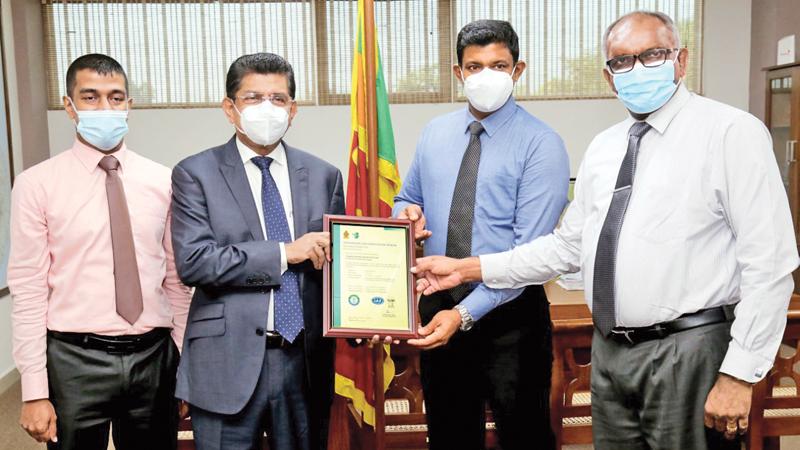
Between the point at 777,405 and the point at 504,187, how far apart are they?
1.42 metres

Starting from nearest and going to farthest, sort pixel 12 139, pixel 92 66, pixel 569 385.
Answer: pixel 92 66 → pixel 569 385 → pixel 12 139

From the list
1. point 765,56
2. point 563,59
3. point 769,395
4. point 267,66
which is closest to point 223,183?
point 267,66

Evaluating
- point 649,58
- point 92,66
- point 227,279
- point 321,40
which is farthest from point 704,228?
point 321,40

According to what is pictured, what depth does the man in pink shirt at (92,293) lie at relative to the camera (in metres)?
1.91

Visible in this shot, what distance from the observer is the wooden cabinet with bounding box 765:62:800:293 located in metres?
4.75

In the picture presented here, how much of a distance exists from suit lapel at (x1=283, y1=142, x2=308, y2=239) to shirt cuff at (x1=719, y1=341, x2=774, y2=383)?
1090 millimetres

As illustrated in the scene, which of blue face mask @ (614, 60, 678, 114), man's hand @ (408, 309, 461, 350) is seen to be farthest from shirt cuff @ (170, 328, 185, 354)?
blue face mask @ (614, 60, 678, 114)

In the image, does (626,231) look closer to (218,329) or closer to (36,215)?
(218,329)

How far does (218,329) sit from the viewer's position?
1.81 m

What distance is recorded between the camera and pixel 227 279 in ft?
5.84

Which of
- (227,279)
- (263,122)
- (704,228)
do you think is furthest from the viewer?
(263,122)

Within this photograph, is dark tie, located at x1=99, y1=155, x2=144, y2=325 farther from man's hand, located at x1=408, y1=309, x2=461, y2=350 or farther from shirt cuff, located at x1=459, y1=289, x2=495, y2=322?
shirt cuff, located at x1=459, y1=289, x2=495, y2=322

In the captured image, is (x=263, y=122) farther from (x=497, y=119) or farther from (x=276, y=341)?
(x=497, y=119)

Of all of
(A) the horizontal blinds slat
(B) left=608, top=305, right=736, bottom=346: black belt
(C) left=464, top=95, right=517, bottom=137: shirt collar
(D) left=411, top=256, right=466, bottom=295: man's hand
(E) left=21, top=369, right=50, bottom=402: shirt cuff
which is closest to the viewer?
(B) left=608, top=305, right=736, bottom=346: black belt
